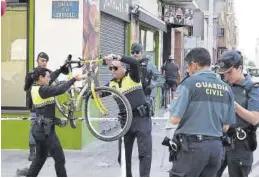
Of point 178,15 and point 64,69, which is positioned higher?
point 178,15

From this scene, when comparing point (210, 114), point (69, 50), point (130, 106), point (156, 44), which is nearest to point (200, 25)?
point (156, 44)

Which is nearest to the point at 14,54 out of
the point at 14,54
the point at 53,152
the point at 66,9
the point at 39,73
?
the point at 14,54

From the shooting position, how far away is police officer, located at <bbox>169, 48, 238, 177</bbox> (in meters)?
4.61

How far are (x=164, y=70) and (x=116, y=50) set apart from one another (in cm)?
604

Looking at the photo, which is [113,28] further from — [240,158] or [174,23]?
[174,23]

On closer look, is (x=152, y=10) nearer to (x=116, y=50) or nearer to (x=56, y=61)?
(x=116, y=50)

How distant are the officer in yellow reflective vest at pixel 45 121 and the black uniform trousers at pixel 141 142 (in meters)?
0.84

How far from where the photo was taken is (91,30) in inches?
429

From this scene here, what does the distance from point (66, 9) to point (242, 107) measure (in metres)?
5.72

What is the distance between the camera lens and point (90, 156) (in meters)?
9.88

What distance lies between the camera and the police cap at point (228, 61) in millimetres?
5254

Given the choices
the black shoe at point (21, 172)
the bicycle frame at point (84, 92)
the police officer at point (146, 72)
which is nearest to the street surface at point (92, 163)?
the black shoe at point (21, 172)

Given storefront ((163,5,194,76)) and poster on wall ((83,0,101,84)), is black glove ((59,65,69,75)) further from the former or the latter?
storefront ((163,5,194,76))

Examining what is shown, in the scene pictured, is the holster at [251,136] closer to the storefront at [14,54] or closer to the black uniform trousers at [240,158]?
the black uniform trousers at [240,158]
